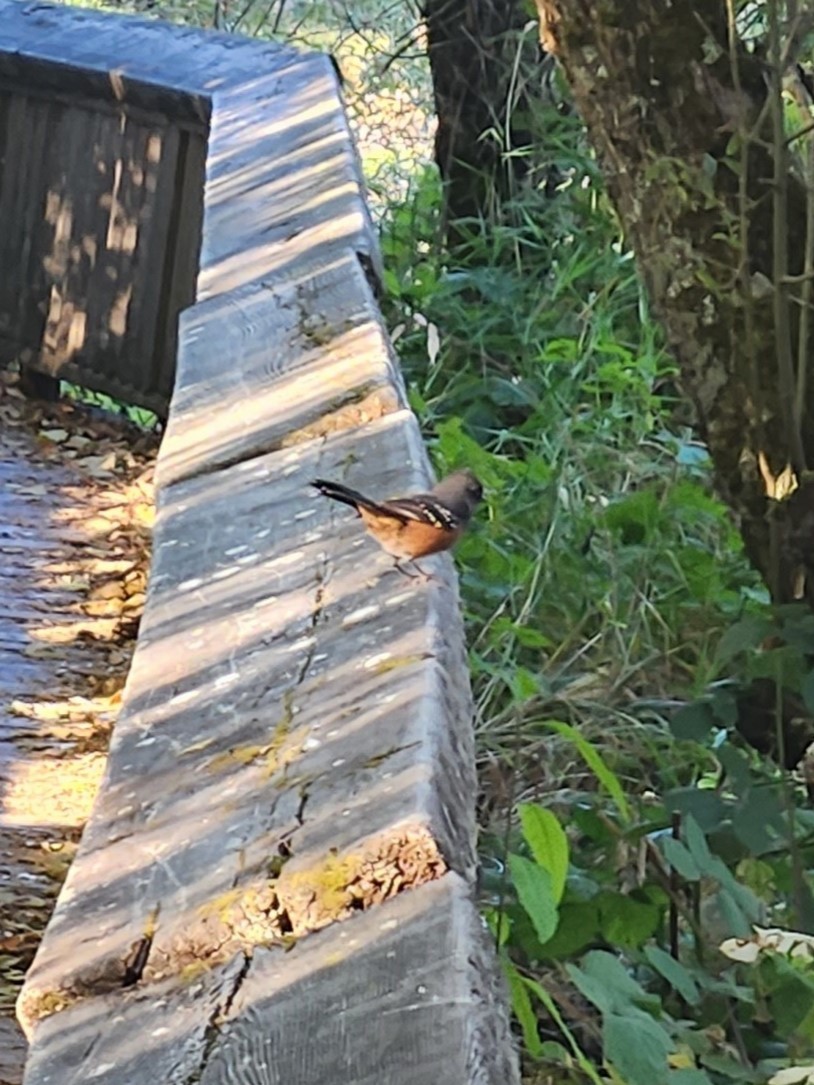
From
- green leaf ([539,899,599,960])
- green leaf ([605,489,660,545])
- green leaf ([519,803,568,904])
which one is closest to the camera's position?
green leaf ([519,803,568,904])

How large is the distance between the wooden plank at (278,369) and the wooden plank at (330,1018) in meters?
1.10

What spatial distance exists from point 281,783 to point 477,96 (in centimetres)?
573

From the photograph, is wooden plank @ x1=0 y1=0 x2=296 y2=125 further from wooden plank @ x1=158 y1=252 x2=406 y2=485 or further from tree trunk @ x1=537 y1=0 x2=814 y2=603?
wooden plank @ x1=158 y1=252 x2=406 y2=485

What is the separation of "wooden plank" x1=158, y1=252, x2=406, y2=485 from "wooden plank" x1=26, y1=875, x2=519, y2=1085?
1102 millimetres

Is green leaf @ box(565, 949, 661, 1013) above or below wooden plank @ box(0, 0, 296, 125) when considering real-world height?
below

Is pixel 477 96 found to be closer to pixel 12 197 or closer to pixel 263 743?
pixel 12 197

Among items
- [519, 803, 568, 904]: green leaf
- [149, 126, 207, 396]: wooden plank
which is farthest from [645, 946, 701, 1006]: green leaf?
[149, 126, 207, 396]: wooden plank

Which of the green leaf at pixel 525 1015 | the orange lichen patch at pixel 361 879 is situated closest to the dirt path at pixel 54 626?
the green leaf at pixel 525 1015

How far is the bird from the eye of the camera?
1.86 metres

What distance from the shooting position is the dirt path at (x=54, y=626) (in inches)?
116

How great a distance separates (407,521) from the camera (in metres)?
1.89

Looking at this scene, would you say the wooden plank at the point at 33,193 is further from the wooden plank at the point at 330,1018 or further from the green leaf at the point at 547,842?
the wooden plank at the point at 330,1018

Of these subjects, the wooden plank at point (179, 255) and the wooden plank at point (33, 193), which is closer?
the wooden plank at point (179, 255)

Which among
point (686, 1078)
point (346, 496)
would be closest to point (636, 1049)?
point (686, 1078)
